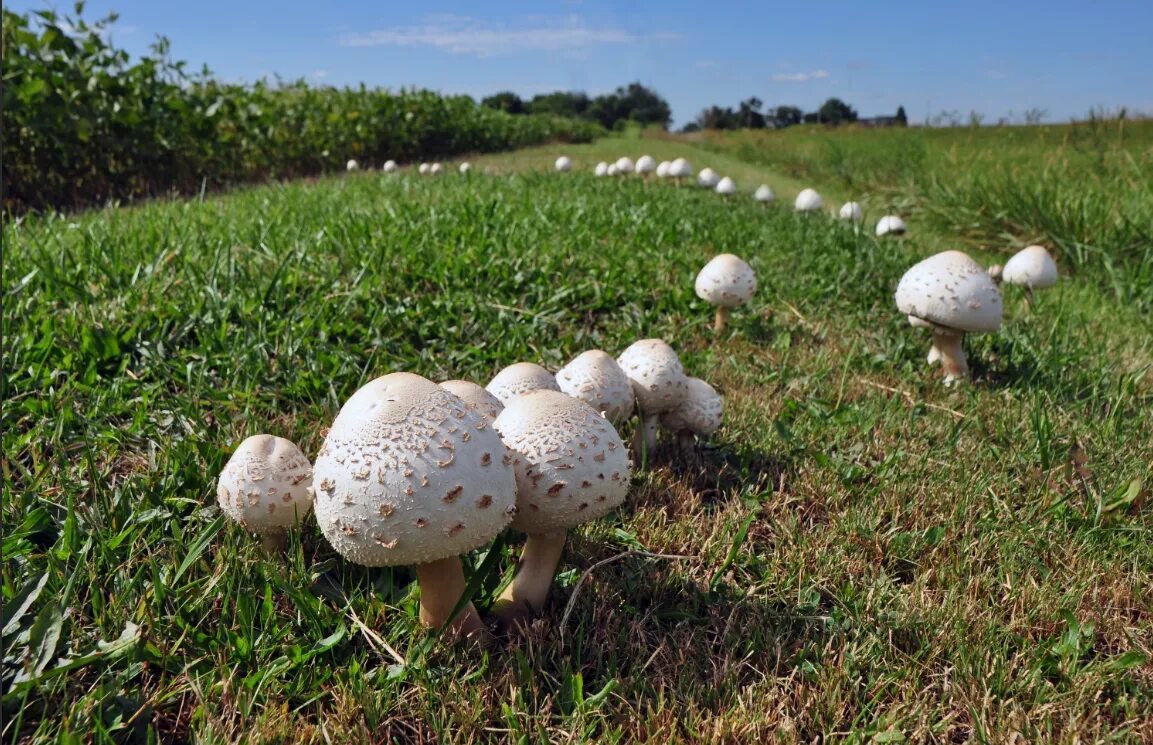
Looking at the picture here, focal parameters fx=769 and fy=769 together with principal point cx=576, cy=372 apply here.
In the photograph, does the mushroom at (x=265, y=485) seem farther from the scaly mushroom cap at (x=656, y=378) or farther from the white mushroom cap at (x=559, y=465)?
the scaly mushroom cap at (x=656, y=378)

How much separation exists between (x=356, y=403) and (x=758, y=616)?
1280 millimetres

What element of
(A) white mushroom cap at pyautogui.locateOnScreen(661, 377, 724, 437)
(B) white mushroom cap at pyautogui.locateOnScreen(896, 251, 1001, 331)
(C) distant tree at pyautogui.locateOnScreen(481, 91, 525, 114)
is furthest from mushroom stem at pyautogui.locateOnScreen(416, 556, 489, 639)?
(C) distant tree at pyautogui.locateOnScreen(481, 91, 525, 114)

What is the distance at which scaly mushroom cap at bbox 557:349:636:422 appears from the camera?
8.98 feet

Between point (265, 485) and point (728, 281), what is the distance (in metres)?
2.77

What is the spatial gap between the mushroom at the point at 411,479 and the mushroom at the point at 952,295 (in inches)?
108

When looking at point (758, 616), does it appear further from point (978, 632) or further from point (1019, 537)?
point (1019, 537)

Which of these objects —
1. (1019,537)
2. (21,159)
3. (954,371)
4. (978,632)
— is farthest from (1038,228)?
(21,159)

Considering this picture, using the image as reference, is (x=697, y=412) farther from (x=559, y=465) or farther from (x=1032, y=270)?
(x=1032, y=270)

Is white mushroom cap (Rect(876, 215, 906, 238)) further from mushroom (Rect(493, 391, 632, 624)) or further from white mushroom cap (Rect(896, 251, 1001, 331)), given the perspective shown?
mushroom (Rect(493, 391, 632, 624))

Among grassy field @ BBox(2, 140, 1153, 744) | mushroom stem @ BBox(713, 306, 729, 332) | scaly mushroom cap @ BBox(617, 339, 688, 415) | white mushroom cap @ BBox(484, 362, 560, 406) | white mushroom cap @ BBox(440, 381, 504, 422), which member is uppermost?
white mushroom cap @ BBox(440, 381, 504, 422)

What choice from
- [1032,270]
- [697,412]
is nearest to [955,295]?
[697,412]

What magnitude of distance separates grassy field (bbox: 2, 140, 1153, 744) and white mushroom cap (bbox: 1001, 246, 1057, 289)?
46 centimetres

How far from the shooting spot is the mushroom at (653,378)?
2936 mm

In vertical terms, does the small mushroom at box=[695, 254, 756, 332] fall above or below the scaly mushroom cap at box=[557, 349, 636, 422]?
above
